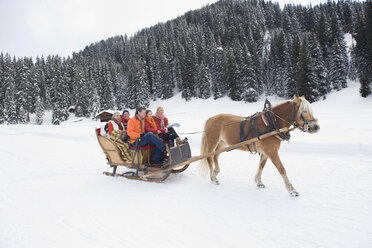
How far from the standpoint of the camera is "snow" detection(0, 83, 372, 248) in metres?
3.29

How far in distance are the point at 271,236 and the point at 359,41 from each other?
3696 cm

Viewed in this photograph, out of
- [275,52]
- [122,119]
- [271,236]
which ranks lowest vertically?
[271,236]

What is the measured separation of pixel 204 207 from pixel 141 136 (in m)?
2.48

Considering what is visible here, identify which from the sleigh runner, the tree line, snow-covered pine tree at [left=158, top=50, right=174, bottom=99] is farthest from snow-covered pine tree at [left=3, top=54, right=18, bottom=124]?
the sleigh runner

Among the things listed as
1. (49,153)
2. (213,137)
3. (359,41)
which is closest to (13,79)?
(49,153)

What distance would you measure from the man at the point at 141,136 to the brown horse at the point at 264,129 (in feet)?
4.02

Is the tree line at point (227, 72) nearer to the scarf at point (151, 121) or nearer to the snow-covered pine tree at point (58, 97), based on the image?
the snow-covered pine tree at point (58, 97)

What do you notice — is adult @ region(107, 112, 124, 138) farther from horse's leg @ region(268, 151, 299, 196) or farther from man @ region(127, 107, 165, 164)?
horse's leg @ region(268, 151, 299, 196)

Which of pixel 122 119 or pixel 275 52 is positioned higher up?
pixel 275 52

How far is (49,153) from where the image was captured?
422 inches

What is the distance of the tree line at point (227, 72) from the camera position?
34.5m

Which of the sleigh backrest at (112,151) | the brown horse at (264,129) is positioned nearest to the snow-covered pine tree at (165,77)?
the sleigh backrest at (112,151)

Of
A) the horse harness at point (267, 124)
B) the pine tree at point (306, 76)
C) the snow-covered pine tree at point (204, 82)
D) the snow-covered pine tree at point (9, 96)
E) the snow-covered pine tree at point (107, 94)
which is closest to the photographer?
the horse harness at point (267, 124)

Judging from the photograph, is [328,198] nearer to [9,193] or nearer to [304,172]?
[304,172]
